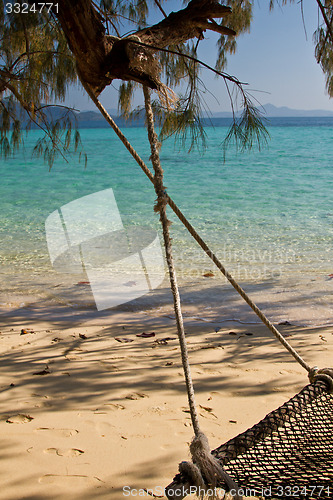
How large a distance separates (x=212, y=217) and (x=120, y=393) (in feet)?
17.9

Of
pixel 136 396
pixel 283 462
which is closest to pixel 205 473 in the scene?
pixel 283 462

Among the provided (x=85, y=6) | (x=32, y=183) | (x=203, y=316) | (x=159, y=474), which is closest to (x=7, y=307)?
(x=203, y=316)

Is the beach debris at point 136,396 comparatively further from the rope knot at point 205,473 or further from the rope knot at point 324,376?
the rope knot at point 205,473

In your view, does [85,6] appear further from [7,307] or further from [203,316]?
[7,307]

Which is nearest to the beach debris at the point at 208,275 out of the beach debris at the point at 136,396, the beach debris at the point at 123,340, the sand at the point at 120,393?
the sand at the point at 120,393

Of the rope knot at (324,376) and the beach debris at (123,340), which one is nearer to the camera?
the rope knot at (324,376)

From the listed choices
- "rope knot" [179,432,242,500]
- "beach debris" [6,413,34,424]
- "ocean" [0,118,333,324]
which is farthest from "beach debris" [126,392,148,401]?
"ocean" [0,118,333,324]

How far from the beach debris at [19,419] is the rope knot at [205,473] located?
0.78 meters

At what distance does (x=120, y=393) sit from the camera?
5.84 ft

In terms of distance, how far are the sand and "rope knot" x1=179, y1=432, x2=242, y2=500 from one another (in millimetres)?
327

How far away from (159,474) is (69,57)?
2.20m

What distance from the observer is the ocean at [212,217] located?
3725 millimetres

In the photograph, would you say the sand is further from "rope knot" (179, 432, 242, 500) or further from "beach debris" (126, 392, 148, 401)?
"rope knot" (179, 432, 242, 500)

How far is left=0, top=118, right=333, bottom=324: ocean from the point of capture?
3.72 meters
